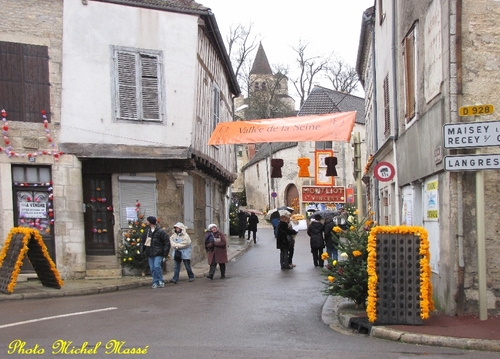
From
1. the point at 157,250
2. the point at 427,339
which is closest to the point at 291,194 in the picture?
the point at 157,250

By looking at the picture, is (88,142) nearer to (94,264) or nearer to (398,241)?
(94,264)

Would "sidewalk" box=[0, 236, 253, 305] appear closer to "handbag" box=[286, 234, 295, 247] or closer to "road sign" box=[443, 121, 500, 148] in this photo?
"handbag" box=[286, 234, 295, 247]

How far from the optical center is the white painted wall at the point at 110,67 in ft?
47.3

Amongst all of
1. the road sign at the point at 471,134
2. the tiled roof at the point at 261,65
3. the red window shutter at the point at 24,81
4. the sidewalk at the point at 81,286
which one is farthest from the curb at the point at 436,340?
the tiled roof at the point at 261,65

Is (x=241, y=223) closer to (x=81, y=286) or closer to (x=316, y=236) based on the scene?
(x=316, y=236)

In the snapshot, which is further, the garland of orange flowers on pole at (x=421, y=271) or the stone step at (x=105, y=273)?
the stone step at (x=105, y=273)

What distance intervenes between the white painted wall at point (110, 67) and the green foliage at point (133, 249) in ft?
6.63

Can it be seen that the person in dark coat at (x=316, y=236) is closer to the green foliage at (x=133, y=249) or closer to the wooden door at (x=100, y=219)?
the green foliage at (x=133, y=249)

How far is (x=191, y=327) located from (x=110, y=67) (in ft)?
27.4

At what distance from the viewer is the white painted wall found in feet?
47.3

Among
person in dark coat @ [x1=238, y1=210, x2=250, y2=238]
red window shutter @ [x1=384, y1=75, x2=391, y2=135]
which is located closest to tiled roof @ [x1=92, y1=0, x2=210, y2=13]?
red window shutter @ [x1=384, y1=75, x2=391, y2=135]

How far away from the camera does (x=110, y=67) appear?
1480 centimetres

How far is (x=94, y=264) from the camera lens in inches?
603

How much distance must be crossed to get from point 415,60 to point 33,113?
844cm
